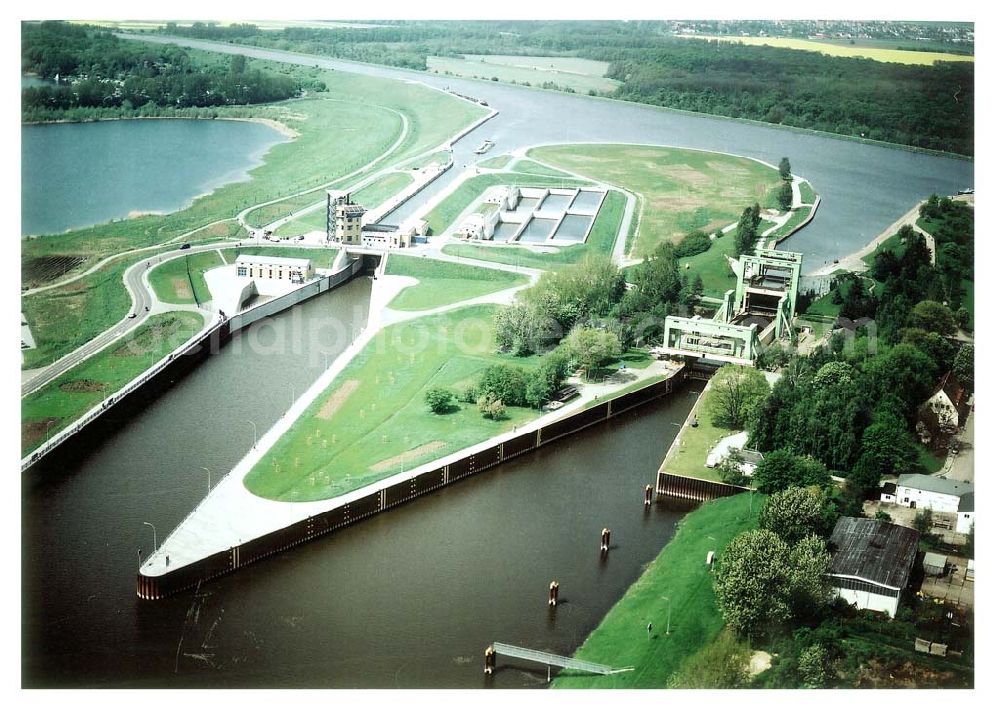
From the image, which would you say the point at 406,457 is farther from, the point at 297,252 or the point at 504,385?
the point at 297,252

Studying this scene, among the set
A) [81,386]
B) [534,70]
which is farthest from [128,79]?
[534,70]

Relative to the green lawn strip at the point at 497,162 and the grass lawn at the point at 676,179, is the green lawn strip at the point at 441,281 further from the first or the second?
the grass lawn at the point at 676,179

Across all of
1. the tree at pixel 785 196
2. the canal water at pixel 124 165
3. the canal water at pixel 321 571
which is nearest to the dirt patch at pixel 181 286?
the canal water at pixel 124 165

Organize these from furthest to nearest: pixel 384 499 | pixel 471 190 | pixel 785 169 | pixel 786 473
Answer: pixel 785 169, pixel 471 190, pixel 786 473, pixel 384 499

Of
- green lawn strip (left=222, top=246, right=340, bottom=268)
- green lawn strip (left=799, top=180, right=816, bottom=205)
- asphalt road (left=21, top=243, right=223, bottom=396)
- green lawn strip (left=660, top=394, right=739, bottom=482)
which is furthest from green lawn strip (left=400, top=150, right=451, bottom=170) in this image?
green lawn strip (left=660, top=394, right=739, bottom=482)

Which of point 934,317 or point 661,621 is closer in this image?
point 661,621

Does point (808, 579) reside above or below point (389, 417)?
below
